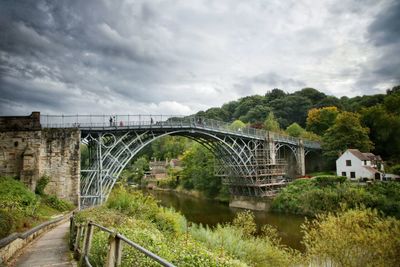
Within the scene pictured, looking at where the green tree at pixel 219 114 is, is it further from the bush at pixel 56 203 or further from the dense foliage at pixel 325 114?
the bush at pixel 56 203

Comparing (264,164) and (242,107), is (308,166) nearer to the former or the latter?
(264,164)

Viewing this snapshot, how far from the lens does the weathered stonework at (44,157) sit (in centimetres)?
2153

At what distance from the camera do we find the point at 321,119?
58.9 meters

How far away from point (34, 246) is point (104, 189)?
15220mm

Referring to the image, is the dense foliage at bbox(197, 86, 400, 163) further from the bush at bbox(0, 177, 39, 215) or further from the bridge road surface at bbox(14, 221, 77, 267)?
the bridge road surface at bbox(14, 221, 77, 267)

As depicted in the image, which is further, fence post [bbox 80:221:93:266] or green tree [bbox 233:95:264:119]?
green tree [bbox 233:95:264:119]

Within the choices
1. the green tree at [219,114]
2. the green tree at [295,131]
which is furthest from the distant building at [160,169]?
the green tree at [295,131]

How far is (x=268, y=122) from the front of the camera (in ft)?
212

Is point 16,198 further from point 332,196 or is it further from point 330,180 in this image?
point 330,180

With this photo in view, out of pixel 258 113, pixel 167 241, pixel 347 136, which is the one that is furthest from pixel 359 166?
pixel 258 113

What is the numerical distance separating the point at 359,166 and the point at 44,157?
35.3 m

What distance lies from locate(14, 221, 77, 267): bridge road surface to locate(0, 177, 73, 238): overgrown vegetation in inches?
36.6

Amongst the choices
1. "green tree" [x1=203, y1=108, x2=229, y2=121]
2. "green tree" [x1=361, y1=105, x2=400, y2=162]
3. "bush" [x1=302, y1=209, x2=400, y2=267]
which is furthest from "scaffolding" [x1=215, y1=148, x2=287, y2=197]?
"green tree" [x1=203, y1=108, x2=229, y2=121]

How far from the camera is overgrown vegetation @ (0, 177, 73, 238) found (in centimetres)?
1062
